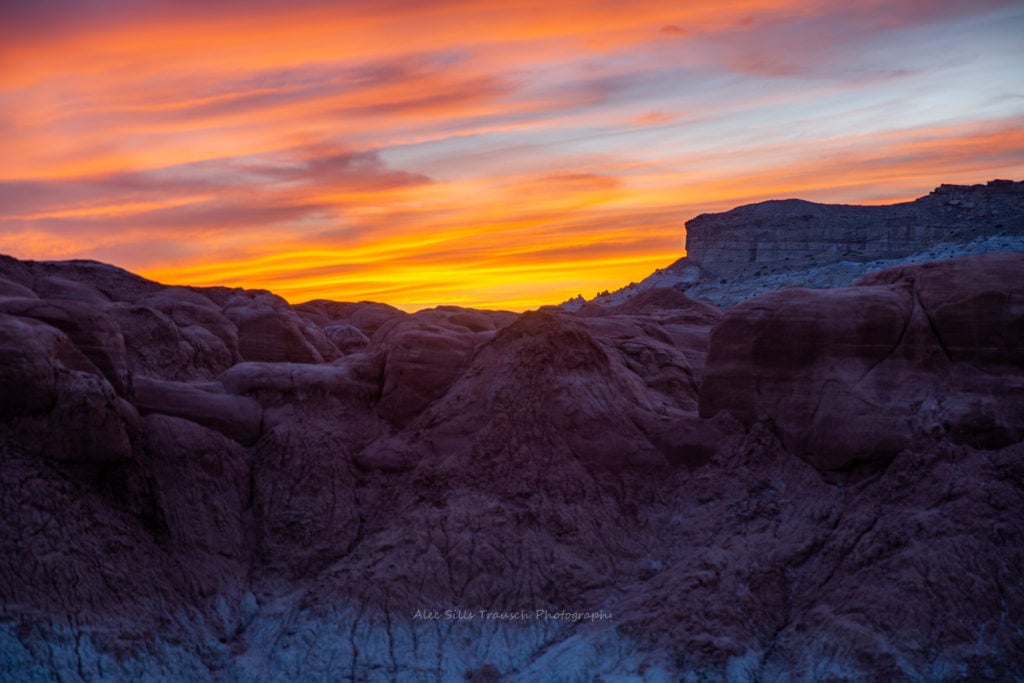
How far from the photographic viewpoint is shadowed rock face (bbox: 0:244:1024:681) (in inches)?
772

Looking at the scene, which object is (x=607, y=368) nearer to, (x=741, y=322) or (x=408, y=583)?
(x=741, y=322)

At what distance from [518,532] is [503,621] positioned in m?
1.89

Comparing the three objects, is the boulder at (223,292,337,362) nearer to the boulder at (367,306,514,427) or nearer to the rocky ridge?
the boulder at (367,306,514,427)

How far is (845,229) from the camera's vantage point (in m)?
85.0

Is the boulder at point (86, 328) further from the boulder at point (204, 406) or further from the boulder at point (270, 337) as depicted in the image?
the boulder at point (270, 337)

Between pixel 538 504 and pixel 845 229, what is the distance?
6688 centimetres

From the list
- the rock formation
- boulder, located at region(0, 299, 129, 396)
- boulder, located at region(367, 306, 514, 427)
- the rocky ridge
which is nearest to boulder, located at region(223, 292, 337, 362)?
boulder, located at region(367, 306, 514, 427)

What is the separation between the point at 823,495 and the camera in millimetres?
22172

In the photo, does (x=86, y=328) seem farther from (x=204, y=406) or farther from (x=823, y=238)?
(x=823, y=238)

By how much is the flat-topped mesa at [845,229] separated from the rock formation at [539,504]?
189 ft

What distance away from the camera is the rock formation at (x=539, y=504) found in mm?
19594

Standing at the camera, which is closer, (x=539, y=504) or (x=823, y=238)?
(x=539, y=504)

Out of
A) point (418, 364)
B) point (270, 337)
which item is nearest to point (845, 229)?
point (270, 337)

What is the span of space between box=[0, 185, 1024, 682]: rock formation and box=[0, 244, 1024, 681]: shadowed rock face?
0.17 ft
